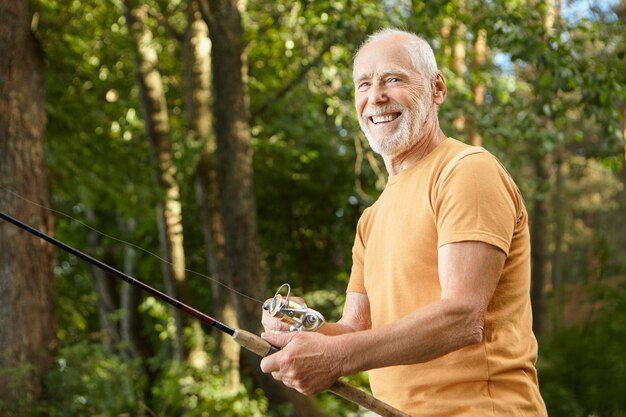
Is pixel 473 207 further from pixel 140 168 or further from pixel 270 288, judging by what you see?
pixel 270 288

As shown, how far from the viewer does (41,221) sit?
6.98m

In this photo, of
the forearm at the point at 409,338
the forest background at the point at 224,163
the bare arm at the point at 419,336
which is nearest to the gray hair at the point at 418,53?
the bare arm at the point at 419,336

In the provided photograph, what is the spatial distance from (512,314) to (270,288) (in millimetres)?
12539

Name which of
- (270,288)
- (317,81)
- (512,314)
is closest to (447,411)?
(512,314)

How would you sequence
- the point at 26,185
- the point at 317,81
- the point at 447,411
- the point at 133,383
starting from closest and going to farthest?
the point at 447,411 → the point at 26,185 → the point at 133,383 → the point at 317,81

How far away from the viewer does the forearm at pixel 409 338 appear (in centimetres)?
213

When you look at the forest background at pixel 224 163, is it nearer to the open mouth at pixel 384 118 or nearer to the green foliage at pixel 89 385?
the green foliage at pixel 89 385

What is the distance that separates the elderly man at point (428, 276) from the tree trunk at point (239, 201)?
6.21m

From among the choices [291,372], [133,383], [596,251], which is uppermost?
[291,372]

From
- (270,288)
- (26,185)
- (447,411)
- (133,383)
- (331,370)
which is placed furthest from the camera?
(270,288)

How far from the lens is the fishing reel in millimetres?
2531

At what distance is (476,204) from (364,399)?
0.57 meters

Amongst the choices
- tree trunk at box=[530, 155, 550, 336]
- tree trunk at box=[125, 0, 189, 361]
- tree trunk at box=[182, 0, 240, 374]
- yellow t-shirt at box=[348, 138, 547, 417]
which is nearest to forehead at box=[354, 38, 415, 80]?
yellow t-shirt at box=[348, 138, 547, 417]

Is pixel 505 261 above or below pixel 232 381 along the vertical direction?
above
